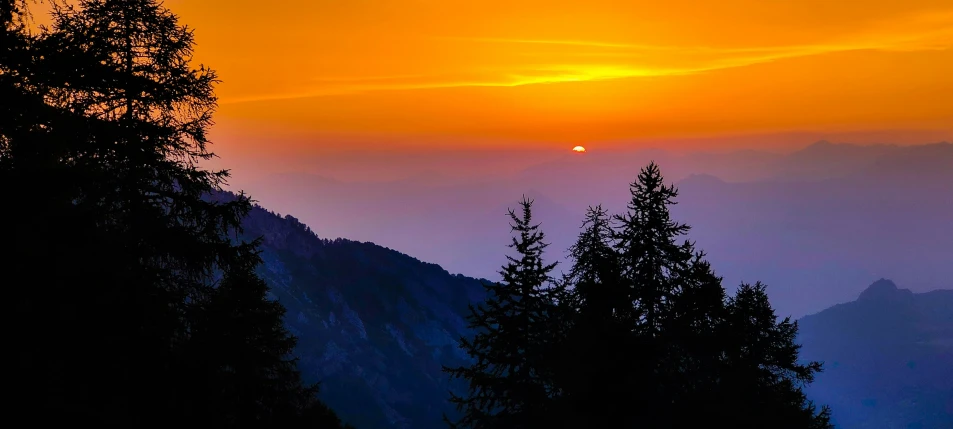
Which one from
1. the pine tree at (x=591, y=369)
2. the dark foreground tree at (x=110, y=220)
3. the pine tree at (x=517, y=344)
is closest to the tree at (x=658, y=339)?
the pine tree at (x=591, y=369)

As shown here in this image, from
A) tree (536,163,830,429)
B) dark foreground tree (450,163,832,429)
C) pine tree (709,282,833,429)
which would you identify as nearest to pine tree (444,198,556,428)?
dark foreground tree (450,163,832,429)

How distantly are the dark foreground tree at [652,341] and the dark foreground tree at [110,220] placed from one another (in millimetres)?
7471

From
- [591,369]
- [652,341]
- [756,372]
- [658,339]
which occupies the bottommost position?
[591,369]

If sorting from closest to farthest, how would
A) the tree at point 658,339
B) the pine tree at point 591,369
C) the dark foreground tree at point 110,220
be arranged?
the dark foreground tree at point 110,220 < the pine tree at point 591,369 < the tree at point 658,339

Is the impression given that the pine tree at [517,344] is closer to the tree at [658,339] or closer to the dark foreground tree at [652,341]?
the dark foreground tree at [652,341]

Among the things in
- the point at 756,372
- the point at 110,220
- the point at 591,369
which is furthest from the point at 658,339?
the point at 110,220

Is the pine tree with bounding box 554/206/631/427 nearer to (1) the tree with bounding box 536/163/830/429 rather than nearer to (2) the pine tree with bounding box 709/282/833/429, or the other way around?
(1) the tree with bounding box 536/163/830/429

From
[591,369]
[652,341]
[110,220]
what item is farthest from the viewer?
[652,341]

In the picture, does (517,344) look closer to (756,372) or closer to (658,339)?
(658,339)

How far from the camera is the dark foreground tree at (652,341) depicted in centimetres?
1519

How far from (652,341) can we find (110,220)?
11.4m

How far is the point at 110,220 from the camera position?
11.1m

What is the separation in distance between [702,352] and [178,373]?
18811 millimetres

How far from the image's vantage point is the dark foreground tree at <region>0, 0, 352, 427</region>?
25.5ft
